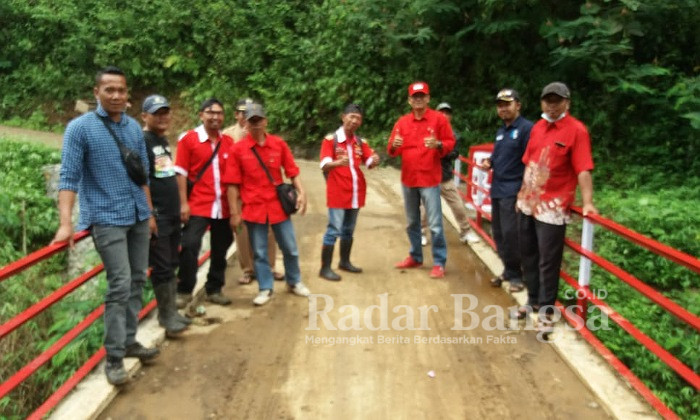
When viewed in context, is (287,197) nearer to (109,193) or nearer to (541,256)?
(109,193)

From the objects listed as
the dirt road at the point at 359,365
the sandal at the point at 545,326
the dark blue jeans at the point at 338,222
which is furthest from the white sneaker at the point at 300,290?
the sandal at the point at 545,326

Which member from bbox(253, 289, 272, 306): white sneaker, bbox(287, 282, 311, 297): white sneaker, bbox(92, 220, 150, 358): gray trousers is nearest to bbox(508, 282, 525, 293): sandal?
bbox(287, 282, 311, 297): white sneaker

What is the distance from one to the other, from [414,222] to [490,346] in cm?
214

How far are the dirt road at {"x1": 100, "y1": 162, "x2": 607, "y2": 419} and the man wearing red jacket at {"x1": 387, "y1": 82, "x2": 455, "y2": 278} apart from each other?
1.92 feet

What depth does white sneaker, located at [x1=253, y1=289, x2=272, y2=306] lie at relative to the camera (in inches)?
230

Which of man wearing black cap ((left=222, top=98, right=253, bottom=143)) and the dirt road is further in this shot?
man wearing black cap ((left=222, top=98, right=253, bottom=143))

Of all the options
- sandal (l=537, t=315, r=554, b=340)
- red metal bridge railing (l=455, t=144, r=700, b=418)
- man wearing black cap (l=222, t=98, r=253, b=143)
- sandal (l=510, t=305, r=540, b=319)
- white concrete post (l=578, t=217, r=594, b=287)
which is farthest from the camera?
man wearing black cap (l=222, t=98, r=253, b=143)

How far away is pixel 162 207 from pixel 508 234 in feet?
10.4

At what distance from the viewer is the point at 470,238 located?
782cm

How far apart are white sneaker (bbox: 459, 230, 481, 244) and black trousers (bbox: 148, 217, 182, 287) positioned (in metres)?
4.04

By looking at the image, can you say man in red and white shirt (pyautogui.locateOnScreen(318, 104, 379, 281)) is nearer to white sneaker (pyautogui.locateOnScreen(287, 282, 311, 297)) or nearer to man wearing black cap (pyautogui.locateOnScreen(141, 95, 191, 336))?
white sneaker (pyautogui.locateOnScreen(287, 282, 311, 297))

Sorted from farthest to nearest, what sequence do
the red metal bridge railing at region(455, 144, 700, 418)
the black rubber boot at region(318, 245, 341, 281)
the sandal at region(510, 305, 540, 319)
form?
the black rubber boot at region(318, 245, 341, 281)
the sandal at region(510, 305, 540, 319)
the red metal bridge railing at region(455, 144, 700, 418)

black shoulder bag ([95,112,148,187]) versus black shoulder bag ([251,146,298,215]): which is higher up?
black shoulder bag ([95,112,148,187])

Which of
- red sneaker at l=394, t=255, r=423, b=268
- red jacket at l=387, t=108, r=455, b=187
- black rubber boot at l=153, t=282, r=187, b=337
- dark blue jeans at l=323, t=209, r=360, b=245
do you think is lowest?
red sneaker at l=394, t=255, r=423, b=268
